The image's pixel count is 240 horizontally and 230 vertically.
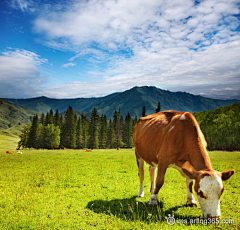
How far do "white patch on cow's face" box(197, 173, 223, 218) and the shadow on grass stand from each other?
1284 mm

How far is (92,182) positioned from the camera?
10.1 metres

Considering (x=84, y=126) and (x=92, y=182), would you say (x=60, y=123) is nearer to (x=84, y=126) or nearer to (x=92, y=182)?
(x=84, y=126)

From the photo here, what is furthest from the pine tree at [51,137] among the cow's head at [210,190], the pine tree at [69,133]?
the cow's head at [210,190]

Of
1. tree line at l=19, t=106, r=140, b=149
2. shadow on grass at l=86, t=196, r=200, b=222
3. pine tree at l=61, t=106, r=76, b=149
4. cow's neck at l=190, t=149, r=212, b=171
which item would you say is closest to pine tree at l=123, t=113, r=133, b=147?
tree line at l=19, t=106, r=140, b=149

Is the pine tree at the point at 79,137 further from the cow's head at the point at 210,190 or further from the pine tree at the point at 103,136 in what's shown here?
the cow's head at the point at 210,190

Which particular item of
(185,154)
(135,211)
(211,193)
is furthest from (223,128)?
(211,193)

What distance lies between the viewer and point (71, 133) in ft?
259

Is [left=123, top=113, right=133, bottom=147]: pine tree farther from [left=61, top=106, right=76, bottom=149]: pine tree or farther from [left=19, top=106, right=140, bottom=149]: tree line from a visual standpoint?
[left=61, top=106, right=76, bottom=149]: pine tree

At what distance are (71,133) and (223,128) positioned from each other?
223 ft

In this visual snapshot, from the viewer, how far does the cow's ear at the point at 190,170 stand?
15.7 ft

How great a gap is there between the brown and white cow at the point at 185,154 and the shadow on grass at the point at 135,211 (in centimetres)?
46

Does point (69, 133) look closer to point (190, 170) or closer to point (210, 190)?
point (190, 170)

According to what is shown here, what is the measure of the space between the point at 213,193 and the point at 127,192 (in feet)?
16.3

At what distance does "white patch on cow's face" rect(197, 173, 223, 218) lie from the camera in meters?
4.29
